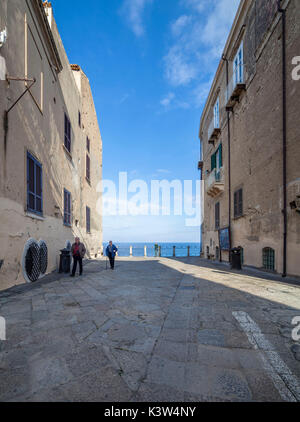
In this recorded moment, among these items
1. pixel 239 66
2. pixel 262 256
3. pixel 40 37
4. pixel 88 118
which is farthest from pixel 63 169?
pixel 239 66

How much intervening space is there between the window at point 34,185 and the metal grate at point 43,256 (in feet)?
3.76

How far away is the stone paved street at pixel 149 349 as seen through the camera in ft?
6.57

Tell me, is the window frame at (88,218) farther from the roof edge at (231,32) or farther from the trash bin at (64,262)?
the roof edge at (231,32)

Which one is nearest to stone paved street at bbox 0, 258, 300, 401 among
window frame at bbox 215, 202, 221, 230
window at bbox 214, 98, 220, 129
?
window frame at bbox 215, 202, 221, 230

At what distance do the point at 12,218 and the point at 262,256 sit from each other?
9773 mm

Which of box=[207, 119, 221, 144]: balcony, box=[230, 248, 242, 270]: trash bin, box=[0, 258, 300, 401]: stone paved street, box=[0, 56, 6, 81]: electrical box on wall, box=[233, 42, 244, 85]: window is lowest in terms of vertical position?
box=[230, 248, 242, 270]: trash bin

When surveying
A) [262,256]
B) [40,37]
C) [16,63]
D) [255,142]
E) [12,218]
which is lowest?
[262,256]

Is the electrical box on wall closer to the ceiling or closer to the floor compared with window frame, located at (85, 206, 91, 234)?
closer to the ceiling

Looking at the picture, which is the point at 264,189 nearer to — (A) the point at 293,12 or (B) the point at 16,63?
(A) the point at 293,12

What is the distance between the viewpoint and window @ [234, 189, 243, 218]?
41.2 feet

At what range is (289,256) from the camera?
28.0ft

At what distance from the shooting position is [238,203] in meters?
12.9

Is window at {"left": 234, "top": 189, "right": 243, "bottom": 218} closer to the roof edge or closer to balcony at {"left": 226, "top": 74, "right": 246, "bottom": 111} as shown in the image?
balcony at {"left": 226, "top": 74, "right": 246, "bottom": 111}
